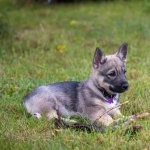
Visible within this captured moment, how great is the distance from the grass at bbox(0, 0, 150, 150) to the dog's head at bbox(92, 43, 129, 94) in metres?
0.46

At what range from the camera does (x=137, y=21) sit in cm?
1203

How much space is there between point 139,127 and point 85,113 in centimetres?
87

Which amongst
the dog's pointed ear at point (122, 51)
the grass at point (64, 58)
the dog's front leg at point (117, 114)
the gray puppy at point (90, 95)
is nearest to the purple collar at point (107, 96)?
the gray puppy at point (90, 95)

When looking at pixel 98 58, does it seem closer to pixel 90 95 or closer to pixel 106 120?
pixel 90 95

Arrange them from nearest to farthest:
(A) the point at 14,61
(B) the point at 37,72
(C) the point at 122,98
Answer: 1. (C) the point at 122,98
2. (B) the point at 37,72
3. (A) the point at 14,61

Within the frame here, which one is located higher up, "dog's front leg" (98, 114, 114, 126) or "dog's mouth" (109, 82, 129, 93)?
"dog's mouth" (109, 82, 129, 93)

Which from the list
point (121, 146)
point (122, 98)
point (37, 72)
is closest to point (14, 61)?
point (37, 72)

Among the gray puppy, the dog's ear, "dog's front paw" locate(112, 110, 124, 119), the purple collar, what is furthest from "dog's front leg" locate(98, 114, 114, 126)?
the dog's ear

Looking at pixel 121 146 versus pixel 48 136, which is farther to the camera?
pixel 48 136

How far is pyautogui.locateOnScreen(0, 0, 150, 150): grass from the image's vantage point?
5098 mm

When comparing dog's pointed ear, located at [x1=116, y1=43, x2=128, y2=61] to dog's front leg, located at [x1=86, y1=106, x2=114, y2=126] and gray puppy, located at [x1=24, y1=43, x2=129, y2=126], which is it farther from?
dog's front leg, located at [x1=86, y1=106, x2=114, y2=126]

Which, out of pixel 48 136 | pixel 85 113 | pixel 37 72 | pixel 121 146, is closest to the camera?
pixel 121 146

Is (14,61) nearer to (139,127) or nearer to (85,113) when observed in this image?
(85,113)

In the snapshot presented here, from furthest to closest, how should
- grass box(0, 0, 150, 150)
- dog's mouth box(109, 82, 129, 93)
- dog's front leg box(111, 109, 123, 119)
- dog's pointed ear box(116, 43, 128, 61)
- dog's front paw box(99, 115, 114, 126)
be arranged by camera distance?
1. dog's pointed ear box(116, 43, 128, 61)
2. dog's front leg box(111, 109, 123, 119)
3. dog's mouth box(109, 82, 129, 93)
4. dog's front paw box(99, 115, 114, 126)
5. grass box(0, 0, 150, 150)
